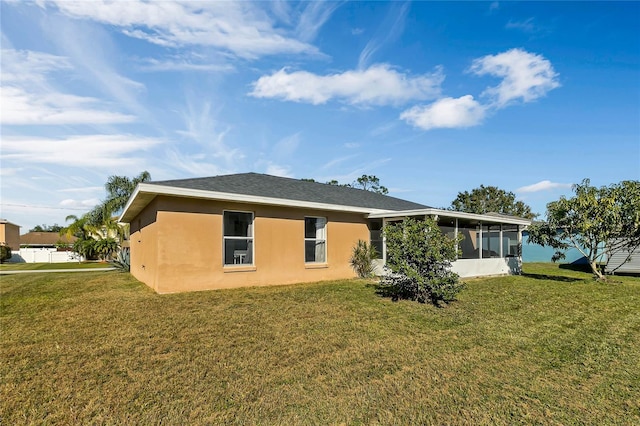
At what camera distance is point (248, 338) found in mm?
5328

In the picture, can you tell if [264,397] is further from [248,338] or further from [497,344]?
[497,344]

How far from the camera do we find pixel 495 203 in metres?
41.5

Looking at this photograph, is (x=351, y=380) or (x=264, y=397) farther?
(x=351, y=380)

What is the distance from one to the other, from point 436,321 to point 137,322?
18.2 ft

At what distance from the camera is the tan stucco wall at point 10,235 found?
34375mm

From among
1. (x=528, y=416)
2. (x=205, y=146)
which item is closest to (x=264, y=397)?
(x=528, y=416)

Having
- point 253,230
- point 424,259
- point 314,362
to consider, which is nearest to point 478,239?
point 424,259

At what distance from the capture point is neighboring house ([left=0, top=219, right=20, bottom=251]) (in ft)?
112

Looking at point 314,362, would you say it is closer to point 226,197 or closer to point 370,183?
point 226,197

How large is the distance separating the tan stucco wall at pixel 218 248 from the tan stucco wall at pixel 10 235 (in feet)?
110

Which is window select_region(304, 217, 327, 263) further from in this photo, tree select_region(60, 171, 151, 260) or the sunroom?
tree select_region(60, 171, 151, 260)

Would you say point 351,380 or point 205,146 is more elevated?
point 205,146

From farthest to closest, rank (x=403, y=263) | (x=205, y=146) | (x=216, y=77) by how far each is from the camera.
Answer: (x=205, y=146), (x=216, y=77), (x=403, y=263)

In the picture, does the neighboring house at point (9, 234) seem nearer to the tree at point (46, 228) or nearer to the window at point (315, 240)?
the tree at point (46, 228)
